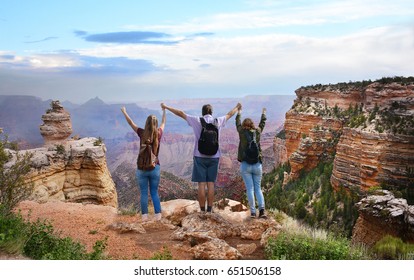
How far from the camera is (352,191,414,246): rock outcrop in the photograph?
14.0 meters

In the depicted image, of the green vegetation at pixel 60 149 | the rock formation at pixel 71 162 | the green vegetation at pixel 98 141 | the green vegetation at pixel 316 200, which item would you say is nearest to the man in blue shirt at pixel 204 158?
the rock formation at pixel 71 162

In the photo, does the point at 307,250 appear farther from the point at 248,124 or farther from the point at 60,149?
the point at 60,149

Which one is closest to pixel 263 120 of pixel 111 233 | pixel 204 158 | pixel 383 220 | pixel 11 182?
pixel 204 158

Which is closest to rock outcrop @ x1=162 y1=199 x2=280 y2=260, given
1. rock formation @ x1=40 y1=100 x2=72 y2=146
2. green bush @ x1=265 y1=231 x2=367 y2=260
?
green bush @ x1=265 y1=231 x2=367 y2=260

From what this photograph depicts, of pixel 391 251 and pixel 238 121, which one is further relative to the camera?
pixel 238 121

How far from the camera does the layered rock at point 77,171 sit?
723 inches

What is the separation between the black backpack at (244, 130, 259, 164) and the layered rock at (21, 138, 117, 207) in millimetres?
11717

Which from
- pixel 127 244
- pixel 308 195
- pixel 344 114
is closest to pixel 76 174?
pixel 127 244

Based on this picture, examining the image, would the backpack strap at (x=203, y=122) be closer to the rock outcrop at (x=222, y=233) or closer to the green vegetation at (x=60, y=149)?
the rock outcrop at (x=222, y=233)

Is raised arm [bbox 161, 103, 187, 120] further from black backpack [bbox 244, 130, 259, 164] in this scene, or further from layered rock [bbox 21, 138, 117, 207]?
layered rock [bbox 21, 138, 117, 207]

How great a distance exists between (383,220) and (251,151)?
8.21 metres

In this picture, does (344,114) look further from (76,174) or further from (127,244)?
(127,244)

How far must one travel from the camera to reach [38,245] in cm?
738

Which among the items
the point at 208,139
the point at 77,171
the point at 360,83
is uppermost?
the point at 360,83
